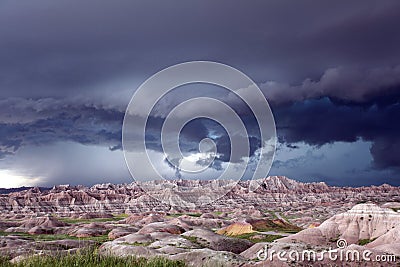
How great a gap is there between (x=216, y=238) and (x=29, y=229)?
89.6 meters

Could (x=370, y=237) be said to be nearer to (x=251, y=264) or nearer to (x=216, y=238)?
(x=216, y=238)

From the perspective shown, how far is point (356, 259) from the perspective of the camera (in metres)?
48.8

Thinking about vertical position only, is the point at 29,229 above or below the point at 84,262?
above

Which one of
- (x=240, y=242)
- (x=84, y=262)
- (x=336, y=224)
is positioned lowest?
(x=84, y=262)

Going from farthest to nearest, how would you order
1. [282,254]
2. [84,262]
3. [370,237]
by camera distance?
[370,237] → [282,254] → [84,262]

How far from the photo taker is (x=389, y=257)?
5159 cm

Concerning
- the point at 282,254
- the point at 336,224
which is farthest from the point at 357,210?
the point at 282,254

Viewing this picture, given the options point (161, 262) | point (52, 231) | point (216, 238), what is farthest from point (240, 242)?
point (52, 231)

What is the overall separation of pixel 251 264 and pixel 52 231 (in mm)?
117895

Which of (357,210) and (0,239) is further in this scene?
(357,210)

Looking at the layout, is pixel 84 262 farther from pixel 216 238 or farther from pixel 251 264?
pixel 216 238

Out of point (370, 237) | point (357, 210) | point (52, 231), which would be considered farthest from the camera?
point (52, 231)

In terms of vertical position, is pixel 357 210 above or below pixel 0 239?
above

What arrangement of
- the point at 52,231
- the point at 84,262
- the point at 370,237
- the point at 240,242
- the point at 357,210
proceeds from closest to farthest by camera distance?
the point at 84,262 < the point at 240,242 < the point at 370,237 < the point at 357,210 < the point at 52,231
